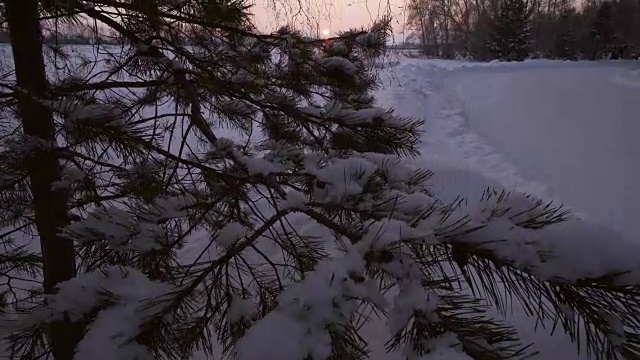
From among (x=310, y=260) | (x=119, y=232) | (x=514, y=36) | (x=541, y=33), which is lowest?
(x=541, y=33)

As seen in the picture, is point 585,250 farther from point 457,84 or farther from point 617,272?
point 457,84

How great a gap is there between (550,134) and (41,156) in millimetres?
6638

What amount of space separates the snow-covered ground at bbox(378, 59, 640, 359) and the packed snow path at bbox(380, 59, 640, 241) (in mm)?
12

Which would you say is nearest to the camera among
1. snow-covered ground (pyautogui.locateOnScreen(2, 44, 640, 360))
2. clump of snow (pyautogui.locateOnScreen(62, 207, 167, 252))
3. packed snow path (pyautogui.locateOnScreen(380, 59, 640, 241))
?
clump of snow (pyautogui.locateOnScreen(62, 207, 167, 252))

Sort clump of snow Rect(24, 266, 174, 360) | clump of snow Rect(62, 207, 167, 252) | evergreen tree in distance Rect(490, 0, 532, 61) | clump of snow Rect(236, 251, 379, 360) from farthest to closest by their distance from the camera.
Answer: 1. evergreen tree in distance Rect(490, 0, 532, 61)
2. clump of snow Rect(62, 207, 167, 252)
3. clump of snow Rect(24, 266, 174, 360)
4. clump of snow Rect(236, 251, 379, 360)

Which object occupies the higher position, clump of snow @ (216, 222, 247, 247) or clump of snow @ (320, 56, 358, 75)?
clump of snow @ (320, 56, 358, 75)

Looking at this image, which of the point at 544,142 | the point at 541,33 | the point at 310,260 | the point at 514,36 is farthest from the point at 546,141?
the point at 541,33

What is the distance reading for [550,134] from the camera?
6.44 m

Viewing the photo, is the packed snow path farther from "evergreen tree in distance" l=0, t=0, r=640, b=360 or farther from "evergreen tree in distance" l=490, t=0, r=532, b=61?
"evergreen tree in distance" l=490, t=0, r=532, b=61

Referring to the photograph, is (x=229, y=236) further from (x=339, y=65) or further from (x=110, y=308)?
(x=339, y=65)


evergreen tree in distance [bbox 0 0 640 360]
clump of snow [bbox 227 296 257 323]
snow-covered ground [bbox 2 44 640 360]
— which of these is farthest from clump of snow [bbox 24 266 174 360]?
snow-covered ground [bbox 2 44 640 360]

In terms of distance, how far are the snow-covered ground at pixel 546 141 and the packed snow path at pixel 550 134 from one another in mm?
12

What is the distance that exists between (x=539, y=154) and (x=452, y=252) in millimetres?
5796

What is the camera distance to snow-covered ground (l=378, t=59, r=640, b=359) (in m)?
4.19
